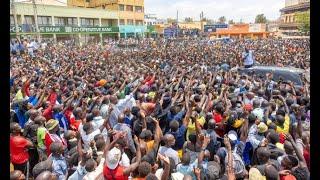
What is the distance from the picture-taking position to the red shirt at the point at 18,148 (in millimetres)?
5273

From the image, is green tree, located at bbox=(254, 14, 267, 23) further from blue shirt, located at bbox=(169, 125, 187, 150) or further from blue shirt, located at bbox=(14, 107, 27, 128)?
blue shirt, located at bbox=(169, 125, 187, 150)

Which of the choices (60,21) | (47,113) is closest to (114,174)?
(47,113)

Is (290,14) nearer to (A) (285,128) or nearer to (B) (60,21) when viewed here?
(B) (60,21)

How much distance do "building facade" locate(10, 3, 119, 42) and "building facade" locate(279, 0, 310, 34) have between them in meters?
40.6

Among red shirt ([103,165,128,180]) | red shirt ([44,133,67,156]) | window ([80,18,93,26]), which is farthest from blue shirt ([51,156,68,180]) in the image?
window ([80,18,93,26])

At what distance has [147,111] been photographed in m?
7.17

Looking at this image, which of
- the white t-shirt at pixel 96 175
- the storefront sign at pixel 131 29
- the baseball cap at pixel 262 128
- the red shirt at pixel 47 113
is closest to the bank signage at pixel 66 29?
the storefront sign at pixel 131 29

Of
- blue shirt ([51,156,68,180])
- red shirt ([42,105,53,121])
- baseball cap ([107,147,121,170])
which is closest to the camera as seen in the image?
baseball cap ([107,147,121,170])

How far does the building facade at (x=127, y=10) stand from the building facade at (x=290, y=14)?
1239 inches

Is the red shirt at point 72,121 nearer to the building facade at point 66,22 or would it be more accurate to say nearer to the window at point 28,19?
the building facade at point 66,22

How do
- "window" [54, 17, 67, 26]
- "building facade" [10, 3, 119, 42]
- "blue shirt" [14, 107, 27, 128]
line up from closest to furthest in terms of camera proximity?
"blue shirt" [14, 107, 27, 128], "building facade" [10, 3, 119, 42], "window" [54, 17, 67, 26]

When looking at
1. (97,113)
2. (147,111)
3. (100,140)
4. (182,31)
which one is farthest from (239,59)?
(182,31)

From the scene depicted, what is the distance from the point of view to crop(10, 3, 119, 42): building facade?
4056cm
